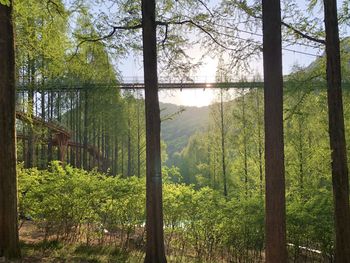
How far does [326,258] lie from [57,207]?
5690 millimetres

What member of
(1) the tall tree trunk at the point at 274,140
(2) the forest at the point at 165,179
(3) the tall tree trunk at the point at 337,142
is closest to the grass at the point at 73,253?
(2) the forest at the point at 165,179

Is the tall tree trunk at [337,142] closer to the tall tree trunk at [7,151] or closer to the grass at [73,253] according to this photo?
the grass at [73,253]

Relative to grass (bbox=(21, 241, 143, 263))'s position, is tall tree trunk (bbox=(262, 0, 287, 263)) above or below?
above

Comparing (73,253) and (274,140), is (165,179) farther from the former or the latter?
(274,140)

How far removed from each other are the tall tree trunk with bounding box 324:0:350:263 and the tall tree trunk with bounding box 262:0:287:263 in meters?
1.54

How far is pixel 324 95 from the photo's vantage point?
1158 centimetres

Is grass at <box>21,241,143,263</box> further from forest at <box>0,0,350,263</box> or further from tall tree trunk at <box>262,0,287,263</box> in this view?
tall tree trunk at <box>262,0,287,263</box>

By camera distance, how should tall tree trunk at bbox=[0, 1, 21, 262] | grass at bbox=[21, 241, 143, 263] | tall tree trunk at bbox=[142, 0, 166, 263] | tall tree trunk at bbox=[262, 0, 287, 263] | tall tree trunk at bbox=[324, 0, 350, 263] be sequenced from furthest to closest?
grass at bbox=[21, 241, 143, 263] < tall tree trunk at bbox=[142, 0, 166, 263] < tall tree trunk at bbox=[324, 0, 350, 263] < tall tree trunk at bbox=[0, 1, 21, 262] < tall tree trunk at bbox=[262, 0, 287, 263]

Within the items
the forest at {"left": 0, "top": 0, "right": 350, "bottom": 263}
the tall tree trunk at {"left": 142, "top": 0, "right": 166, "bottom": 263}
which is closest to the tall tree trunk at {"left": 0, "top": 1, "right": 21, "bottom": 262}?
the forest at {"left": 0, "top": 0, "right": 350, "bottom": 263}

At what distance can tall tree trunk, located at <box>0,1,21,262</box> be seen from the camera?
5507 mm

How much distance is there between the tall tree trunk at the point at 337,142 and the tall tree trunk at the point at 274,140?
1539 mm

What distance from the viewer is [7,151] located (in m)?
5.54

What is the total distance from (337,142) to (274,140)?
1709 millimetres

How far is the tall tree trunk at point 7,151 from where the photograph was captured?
5.51 metres
